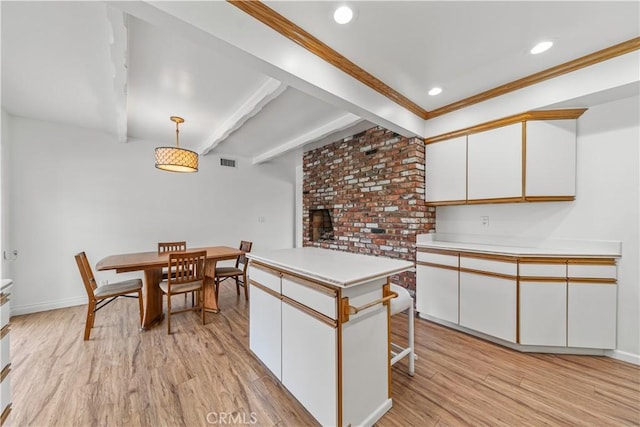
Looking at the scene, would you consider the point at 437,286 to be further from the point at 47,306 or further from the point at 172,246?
the point at 47,306

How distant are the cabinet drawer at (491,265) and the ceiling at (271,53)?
66.2 inches

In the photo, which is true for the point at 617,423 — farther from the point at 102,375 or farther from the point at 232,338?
the point at 102,375

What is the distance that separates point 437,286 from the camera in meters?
2.88

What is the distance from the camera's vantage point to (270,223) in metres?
5.95

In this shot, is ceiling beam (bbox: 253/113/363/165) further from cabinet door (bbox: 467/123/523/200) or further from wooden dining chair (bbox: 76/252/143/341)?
wooden dining chair (bbox: 76/252/143/341)

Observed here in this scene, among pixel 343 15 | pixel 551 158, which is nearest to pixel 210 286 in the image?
pixel 343 15

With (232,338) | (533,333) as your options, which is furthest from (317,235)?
(533,333)

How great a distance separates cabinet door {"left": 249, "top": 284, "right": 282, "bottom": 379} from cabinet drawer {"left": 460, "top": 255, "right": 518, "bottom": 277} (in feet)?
6.82

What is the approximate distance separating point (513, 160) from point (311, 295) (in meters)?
2.62

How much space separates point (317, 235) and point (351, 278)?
3701 mm

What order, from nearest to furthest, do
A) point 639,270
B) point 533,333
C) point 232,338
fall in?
point 639,270, point 533,333, point 232,338

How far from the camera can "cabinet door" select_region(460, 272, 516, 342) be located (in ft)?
7.72

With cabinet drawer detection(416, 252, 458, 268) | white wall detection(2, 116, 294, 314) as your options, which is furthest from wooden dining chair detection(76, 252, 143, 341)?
cabinet drawer detection(416, 252, 458, 268)

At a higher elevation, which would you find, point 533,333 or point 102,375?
point 533,333
